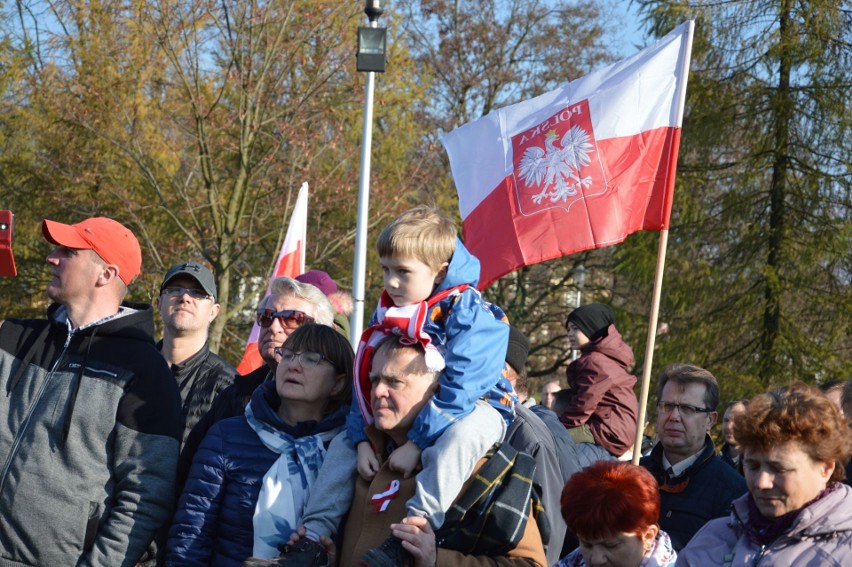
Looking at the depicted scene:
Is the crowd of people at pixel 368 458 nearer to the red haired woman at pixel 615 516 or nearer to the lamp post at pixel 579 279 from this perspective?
the red haired woman at pixel 615 516

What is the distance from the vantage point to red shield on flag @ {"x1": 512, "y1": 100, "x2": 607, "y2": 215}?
22.2 feet

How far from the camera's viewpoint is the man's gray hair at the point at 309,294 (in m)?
5.32

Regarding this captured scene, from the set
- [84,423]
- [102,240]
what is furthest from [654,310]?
[84,423]

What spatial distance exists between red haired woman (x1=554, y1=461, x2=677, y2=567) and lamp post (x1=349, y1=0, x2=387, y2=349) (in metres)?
5.89

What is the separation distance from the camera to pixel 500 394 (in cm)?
396

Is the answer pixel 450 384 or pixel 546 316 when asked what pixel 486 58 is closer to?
pixel 546 316

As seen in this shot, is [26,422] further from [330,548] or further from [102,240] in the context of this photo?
[330,548]

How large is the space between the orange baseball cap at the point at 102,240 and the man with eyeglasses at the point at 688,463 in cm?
252

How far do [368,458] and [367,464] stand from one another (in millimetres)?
24

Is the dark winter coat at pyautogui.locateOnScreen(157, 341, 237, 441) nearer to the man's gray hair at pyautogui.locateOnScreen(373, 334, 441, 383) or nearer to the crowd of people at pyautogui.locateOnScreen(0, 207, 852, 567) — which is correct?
the crowd of people at pyautogui.locateOnScreen(0, 207, 852, 567)

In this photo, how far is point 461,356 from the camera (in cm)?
364

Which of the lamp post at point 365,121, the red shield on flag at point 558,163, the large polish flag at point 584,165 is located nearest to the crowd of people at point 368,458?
the large polish flag at point 584,165

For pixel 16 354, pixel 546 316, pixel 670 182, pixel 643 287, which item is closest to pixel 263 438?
pixel 16 354

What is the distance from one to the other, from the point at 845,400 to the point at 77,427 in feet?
11.1
